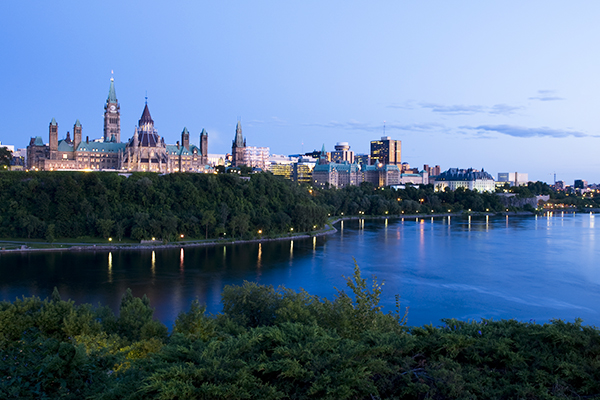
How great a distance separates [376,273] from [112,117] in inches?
1964

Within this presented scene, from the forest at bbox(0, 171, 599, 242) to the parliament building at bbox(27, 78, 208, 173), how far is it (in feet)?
31.9

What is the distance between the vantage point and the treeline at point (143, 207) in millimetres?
32188

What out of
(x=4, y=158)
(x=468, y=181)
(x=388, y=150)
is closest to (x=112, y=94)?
(x=4, y=158)

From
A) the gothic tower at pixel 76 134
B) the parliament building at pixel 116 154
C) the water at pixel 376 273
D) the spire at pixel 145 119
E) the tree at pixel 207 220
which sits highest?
the spire at pixel 145 119

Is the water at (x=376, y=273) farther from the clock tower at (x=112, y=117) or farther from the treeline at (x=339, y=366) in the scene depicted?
the clock tower at (x=112, y=117)

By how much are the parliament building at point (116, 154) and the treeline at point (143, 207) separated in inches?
371

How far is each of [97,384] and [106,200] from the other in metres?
31.7

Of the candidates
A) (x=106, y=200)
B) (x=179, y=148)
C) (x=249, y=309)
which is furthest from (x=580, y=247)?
(x=179, y=148)

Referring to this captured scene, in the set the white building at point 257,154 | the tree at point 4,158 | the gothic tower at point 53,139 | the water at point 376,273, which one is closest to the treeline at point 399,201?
the water at point 376,273

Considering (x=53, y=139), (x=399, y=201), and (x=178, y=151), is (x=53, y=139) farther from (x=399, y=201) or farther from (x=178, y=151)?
(x=399, y=201)

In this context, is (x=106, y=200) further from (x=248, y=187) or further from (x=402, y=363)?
(x=402, y=363)

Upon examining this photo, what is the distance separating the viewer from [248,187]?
41.1 m

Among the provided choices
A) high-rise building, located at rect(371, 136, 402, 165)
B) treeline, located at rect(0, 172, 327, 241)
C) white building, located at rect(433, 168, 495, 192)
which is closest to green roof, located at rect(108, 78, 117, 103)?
treeline, located at rect(0, 172, 327, 241)

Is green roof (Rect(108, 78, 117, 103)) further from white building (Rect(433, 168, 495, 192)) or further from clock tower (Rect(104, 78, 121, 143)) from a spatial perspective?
white building (Rect(433, 168, 495, 192))
